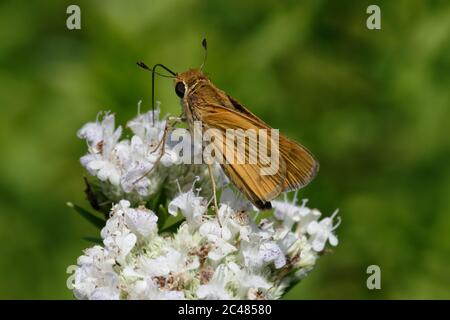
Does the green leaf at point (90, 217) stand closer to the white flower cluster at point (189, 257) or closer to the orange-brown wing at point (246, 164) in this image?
the white flower cluster at point (189, 257)

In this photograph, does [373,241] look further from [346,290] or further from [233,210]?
[233,210]

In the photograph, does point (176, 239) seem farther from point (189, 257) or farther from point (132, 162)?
point (132, 162)

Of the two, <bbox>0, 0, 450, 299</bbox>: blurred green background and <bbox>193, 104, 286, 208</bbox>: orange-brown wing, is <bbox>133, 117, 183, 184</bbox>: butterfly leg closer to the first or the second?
<bbox>193, 104, 286, 208</bbox>: orange-brown wing

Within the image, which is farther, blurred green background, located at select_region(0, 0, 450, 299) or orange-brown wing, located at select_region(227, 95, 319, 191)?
blurred green background, located at select_region(0, 0, 450, 299)

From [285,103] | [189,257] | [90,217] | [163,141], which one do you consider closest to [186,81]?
[163,141]

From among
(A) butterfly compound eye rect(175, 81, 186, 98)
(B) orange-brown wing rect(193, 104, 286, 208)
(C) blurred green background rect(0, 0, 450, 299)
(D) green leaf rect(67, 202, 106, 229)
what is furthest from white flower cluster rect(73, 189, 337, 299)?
(C) blurred green background rect(0, 0, 450, 299)
